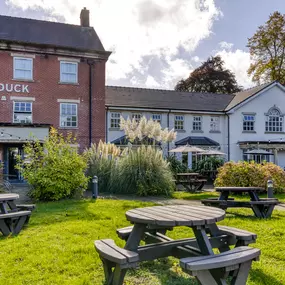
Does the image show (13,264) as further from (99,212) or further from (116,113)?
(116,113)

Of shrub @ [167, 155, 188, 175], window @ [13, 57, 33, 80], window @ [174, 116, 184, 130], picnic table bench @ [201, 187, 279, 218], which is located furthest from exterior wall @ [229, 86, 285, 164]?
picnic table bench @ [201, 187, 279, 218]

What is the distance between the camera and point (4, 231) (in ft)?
17.0

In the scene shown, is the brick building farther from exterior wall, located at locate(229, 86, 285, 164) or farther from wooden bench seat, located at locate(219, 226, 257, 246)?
wooden bench seat, located at locate(219, 226, 257, 246)

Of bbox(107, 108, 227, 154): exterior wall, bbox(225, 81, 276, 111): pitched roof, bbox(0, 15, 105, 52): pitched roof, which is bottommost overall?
bbox(107, 108, 227, 154): exterior wall

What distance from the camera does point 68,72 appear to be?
18484mm

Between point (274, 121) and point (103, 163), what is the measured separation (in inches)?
680

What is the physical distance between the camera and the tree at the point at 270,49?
1259 inches

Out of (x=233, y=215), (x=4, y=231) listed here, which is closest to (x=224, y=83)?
(x=233, y=215)

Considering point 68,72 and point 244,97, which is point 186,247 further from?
point 244,97

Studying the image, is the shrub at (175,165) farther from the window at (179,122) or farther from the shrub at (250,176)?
the window at (179,122)

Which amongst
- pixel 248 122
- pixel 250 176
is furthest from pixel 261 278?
pixel 248 122

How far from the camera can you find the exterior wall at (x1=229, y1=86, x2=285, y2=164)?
22953 mm

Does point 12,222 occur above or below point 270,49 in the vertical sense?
below

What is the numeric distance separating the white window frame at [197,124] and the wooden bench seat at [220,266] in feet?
65.6
